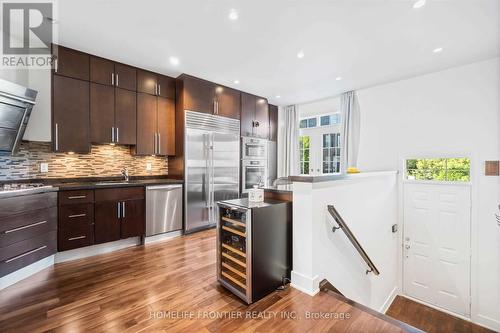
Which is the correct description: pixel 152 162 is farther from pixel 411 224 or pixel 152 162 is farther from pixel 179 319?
pixel 411 224

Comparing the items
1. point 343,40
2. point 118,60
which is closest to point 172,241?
point 118,60

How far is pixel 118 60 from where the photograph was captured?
334 centimetres

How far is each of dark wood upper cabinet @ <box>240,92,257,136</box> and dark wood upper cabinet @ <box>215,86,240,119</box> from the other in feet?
0.48

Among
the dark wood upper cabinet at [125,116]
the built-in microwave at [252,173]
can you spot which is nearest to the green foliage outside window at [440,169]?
the built-in microwave at [252,173]

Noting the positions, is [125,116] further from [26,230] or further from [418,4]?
[418,4]

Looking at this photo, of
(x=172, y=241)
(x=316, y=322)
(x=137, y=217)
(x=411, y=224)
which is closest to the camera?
(x=316, y=322)

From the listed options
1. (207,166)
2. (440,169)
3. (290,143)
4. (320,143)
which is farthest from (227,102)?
(440,169)

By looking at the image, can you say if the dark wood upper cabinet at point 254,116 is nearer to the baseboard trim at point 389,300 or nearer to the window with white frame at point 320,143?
→ the window with white frame at point 320,143

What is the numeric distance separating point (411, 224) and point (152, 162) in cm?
493

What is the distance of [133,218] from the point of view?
326 centimetres

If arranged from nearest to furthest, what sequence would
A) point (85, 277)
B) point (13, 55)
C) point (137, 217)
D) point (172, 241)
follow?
1. point (85, 277)
2. point (13, 55)
3. point (137, 217)
4. point (172, 241)

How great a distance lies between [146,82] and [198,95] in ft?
2.87

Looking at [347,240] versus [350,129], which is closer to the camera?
[347,240]

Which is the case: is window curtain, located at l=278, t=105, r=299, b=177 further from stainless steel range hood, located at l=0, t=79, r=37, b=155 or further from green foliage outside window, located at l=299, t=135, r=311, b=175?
stainless steel range hood, located at l=0, t=79, r=37, b=155
